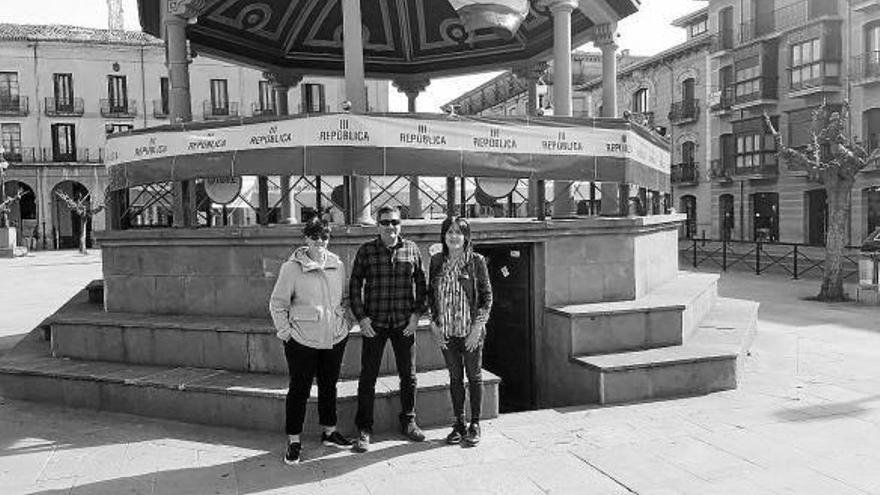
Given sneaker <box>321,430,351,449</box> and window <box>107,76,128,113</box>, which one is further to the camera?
window <box>107,76,128,113</box>

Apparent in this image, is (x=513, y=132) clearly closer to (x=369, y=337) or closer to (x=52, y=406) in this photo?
(x=369, y=337)

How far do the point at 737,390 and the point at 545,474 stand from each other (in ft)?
11.1

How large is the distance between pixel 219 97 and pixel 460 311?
50656 mm

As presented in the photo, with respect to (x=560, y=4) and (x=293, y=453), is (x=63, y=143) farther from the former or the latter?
(x=293, y=453)

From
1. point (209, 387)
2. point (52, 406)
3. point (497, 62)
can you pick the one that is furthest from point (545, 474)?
point (497, 62)

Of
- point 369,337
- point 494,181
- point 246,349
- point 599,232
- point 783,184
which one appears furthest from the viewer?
point 783,184

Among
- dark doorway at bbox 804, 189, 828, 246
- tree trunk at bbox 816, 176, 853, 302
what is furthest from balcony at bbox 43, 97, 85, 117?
tree trunk at bbox 816, 176, 853, 302

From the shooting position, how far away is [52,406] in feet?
23.3

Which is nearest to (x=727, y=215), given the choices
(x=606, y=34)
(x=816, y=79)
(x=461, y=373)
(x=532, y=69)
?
(x=816, y=79)

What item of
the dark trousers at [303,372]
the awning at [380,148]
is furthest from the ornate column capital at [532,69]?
the dark trousers at [303,372]

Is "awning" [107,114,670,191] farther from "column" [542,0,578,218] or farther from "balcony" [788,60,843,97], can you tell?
"balcony" [788,60,843,97]

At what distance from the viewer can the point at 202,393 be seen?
252 inches

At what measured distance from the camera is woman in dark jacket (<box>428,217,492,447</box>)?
5.82 metres

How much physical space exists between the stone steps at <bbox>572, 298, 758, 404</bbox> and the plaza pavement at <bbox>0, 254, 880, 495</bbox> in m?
0.19
